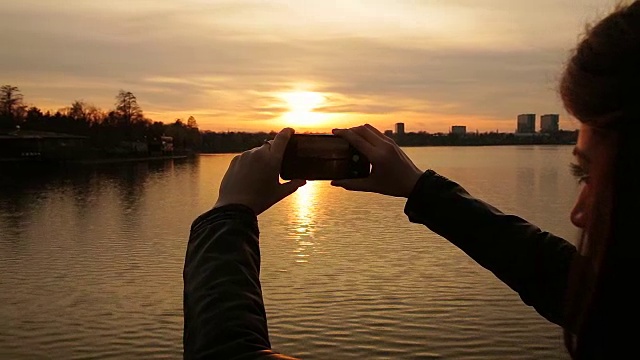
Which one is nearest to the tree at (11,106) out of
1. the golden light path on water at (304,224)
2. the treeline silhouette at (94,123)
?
the treeline silhouette at (94,123)

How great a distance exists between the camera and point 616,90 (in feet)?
3.43

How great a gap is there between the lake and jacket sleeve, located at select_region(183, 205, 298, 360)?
9.40 m

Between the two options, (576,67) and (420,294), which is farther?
(420,294)

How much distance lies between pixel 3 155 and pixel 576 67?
78028 mm

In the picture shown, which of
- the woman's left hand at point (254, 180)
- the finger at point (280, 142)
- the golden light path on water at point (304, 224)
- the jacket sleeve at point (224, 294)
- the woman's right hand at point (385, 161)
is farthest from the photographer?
the golden light path on water at point (304, 224)

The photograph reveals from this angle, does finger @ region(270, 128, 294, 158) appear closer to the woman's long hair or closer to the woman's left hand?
the woman's left hand

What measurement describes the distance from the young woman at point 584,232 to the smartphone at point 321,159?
13cm

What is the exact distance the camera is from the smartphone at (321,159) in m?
1.74

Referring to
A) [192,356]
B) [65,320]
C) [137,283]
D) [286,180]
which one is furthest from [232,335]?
[137,283]

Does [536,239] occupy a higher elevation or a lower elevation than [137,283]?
higher

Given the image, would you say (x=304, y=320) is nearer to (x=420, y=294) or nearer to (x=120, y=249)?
(x=420, y=294)

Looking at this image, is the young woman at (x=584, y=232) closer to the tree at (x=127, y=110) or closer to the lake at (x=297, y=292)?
the lake at (x=297, y=292)

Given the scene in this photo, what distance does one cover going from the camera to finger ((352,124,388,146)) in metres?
1.68

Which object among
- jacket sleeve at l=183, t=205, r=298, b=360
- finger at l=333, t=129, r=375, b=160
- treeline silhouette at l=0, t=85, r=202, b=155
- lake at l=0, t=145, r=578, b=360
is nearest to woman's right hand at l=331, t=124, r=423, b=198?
finger at l=333, t=129, r=375, b=160
